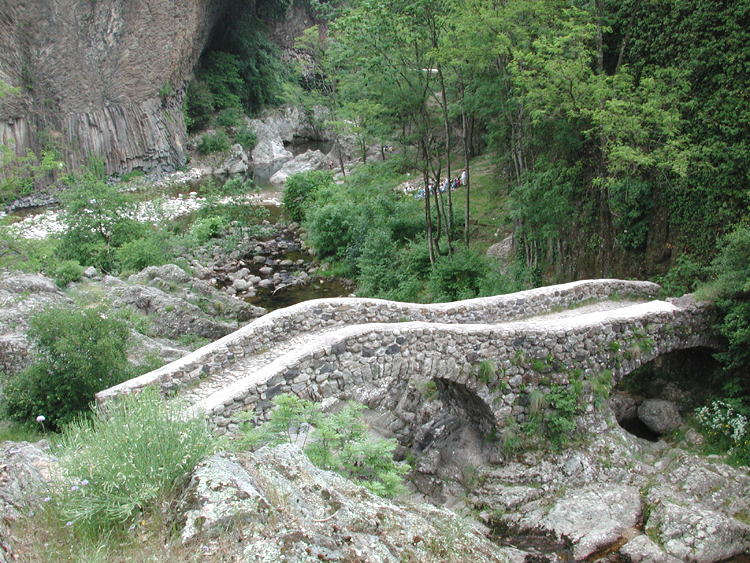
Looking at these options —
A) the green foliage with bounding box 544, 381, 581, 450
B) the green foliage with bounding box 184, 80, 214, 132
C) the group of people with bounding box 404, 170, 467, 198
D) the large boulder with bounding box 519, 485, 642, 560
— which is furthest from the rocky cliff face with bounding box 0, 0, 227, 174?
the large boulder with bounding box 519, 485, 642, 560

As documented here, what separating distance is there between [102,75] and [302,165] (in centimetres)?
1667

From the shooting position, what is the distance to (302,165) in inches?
1794

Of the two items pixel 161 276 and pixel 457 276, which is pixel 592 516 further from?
pixel 161 276

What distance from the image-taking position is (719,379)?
11.1m

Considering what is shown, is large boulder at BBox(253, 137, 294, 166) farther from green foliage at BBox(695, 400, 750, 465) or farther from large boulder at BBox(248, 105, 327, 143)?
green foliage at BBox(695, 400, 750, 465)

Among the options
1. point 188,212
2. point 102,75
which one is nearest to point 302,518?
point 188,212

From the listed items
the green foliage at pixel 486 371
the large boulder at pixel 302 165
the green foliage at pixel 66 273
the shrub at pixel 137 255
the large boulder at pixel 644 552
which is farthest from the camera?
the large boulder at pixel 302 165

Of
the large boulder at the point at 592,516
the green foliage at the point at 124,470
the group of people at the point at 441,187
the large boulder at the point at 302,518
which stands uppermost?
the group of people at the point at 441,187

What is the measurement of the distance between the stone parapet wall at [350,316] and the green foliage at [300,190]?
68.7ft

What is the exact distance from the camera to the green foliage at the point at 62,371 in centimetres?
884

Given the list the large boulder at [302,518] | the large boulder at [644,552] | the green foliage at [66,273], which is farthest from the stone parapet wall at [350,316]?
the green foliage at [66,273]

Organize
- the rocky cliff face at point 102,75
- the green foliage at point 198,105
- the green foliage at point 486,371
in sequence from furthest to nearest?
the green foliage at point 198,105 → the rocky cliff face at point 102,75 → the green foliage at point 486,371

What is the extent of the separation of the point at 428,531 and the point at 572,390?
593 centimetres

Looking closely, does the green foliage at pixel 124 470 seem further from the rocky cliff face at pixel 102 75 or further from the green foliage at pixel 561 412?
the rocky cliff face at pixel 102 75
